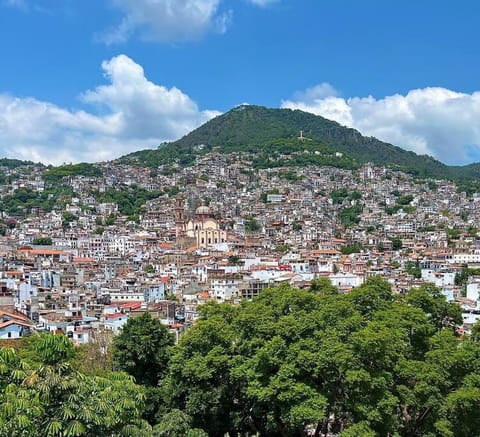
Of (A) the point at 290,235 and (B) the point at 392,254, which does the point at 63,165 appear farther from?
(B) the point at 392,254

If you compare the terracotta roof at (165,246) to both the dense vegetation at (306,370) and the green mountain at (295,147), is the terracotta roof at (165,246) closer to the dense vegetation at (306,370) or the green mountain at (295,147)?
the dense vegetation at (306,370)

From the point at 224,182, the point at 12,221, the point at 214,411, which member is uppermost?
the point at 224,182

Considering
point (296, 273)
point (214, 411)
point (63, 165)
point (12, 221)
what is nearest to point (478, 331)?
point (214, 411)

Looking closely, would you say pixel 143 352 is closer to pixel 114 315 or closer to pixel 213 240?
pixel 114 315

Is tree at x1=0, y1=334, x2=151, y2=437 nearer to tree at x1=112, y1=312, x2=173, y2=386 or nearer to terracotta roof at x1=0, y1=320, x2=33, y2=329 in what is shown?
tree at x1=112, y1=312, x2=173, y2=386

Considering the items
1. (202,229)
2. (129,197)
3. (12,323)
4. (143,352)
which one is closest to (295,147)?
(129,197)
